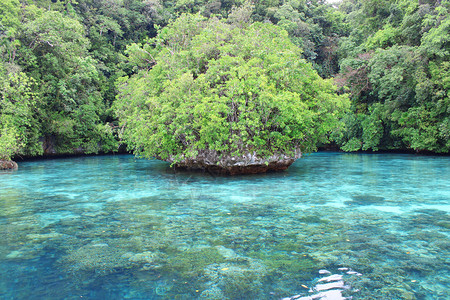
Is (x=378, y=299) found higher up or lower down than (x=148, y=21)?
lower down

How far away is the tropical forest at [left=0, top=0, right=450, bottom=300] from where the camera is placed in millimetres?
4426

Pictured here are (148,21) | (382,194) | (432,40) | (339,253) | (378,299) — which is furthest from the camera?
(148,21)

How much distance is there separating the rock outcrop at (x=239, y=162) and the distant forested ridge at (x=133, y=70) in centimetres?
346

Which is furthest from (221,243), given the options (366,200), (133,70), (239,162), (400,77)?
(400,77)

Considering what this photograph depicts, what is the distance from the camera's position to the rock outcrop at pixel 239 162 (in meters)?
14.0

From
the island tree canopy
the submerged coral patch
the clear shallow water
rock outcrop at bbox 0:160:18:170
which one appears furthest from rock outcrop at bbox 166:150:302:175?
rock outcrop at bbox 0:160:18:170

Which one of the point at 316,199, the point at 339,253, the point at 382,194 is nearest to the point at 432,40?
the point at 382,194

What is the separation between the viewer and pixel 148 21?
36594 mm

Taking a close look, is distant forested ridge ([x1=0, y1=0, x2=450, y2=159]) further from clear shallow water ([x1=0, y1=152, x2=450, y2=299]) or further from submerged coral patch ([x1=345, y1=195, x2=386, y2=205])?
clear shallow water ([x1=0, y1=152, x2=450, y2=299])

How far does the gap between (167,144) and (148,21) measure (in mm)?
26649

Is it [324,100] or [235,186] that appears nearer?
[235,186]

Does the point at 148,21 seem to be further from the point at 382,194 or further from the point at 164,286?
the point at 164,286

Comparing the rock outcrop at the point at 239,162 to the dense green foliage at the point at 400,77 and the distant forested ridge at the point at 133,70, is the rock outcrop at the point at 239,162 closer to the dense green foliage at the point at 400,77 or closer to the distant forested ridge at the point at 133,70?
the distant forested ridge at the point at 133,70

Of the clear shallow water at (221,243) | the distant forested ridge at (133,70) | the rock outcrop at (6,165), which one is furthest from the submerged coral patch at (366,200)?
the rock outcrop at (6,165)
